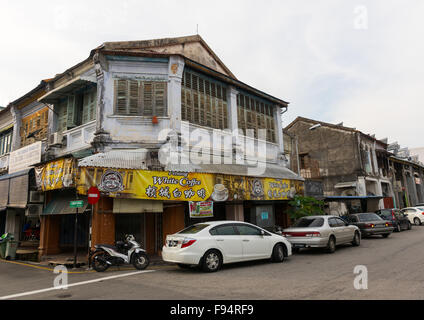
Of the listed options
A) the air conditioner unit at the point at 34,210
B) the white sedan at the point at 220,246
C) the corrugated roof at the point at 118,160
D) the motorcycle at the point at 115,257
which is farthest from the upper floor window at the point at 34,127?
the white sedan at the point at 220,246

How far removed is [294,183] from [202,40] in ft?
32.6

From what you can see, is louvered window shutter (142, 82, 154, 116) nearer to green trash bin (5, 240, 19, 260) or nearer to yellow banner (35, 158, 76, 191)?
yellow banner (35, 158, 76, 191)

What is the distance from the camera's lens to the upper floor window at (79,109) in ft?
46.4

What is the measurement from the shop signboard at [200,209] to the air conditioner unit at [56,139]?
763 cm

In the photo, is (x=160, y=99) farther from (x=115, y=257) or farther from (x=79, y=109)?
(x=115, y=257)

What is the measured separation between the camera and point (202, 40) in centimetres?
1767

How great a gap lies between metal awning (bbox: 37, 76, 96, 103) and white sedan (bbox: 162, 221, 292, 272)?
8397 mm

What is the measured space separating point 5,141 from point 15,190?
7990 millimetres

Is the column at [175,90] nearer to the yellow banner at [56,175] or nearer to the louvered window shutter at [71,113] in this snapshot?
the yellow banner at [56,175]

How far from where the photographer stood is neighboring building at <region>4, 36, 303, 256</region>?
11.4 metres

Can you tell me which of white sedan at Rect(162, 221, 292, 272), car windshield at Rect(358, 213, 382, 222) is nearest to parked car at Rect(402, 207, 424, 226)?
car windshield at Rect(358, 213, 382, 222)
